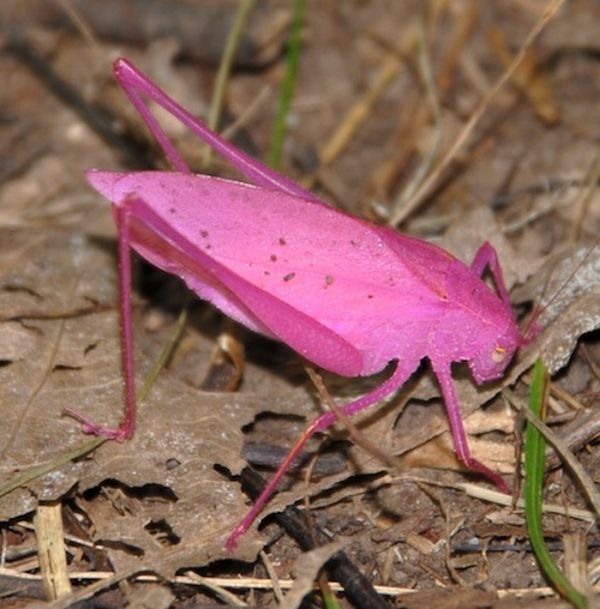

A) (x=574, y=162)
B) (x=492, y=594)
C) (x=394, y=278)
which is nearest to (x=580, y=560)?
(x=492, y=594)

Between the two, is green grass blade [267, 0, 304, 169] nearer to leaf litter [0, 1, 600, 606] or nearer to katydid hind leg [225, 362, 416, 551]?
leaf litter [0, 1, 600, 606]

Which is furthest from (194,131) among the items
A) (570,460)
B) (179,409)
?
(570,460)

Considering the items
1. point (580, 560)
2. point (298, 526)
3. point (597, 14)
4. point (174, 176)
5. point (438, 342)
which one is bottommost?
point (298, 526)

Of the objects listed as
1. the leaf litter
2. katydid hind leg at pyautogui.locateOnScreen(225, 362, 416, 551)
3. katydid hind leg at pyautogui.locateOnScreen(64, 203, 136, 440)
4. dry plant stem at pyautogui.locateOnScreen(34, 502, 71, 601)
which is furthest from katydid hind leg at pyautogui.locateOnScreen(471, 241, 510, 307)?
dry plant stem at pyautogui.locateOnScreen(34, 502, 71, 601)

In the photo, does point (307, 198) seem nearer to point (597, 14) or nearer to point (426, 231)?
point (426, 231)

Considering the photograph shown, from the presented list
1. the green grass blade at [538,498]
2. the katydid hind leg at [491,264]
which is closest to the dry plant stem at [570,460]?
the green grass blade at [538,498]

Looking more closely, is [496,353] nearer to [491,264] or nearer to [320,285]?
[491,264]
